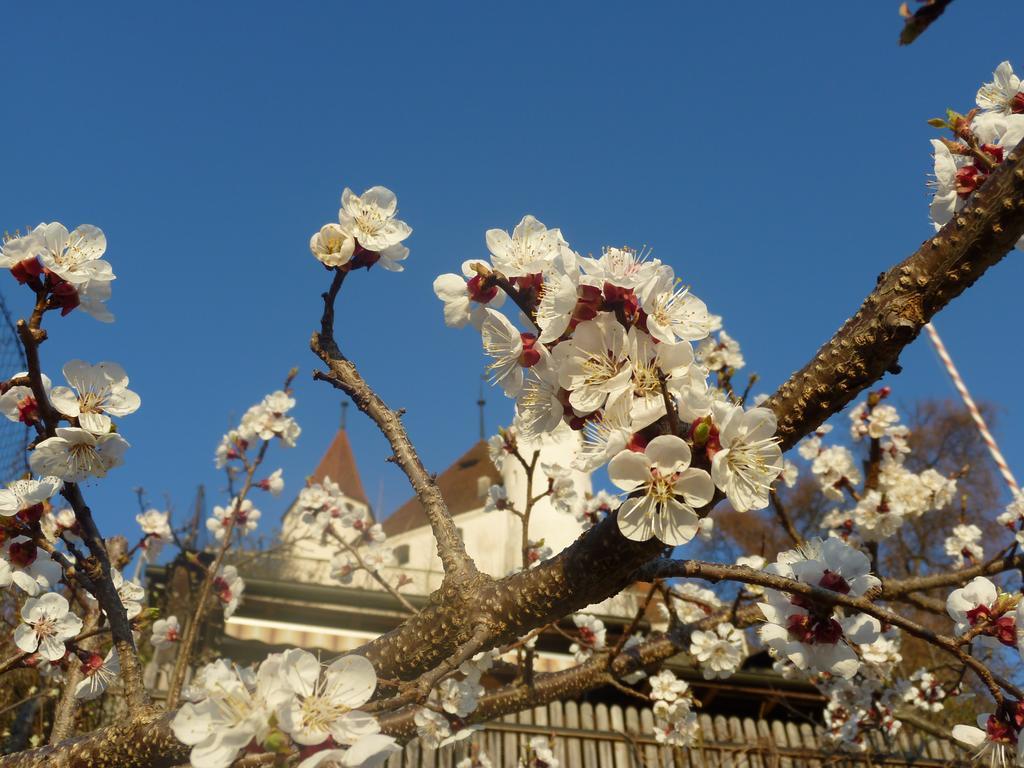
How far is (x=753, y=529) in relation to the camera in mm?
21359

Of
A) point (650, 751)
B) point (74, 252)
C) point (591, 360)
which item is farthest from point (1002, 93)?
point (650, 751)

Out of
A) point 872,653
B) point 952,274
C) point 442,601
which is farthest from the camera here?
point 872,653

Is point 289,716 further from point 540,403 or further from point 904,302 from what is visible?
point 904,302

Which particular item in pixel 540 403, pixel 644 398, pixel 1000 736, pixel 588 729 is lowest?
pixel 1000 736

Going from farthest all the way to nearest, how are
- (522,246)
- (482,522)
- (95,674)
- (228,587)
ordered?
(482,522), (228,587), (95,674), (522,246)

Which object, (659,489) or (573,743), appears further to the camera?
(573,743)

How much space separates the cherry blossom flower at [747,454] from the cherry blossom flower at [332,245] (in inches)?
41.5

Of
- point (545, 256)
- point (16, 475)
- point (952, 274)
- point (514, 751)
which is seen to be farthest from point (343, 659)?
point (514, 751)

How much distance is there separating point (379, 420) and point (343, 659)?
87 centimetres

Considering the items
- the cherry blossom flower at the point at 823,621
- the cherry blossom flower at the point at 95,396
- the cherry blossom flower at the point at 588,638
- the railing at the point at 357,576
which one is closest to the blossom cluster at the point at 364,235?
the cherry blossom flower at the point at 95,396

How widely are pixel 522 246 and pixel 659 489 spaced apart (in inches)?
23.4

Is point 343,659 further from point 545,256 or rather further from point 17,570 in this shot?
point 17,570

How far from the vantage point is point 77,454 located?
6.00 feet

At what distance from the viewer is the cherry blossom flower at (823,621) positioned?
1509 millimetres
